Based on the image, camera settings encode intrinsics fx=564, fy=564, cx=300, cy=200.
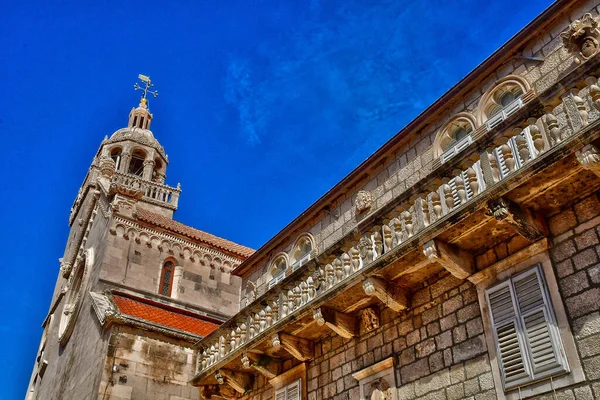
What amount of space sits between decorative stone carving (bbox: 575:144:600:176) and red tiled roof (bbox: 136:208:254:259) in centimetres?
1796

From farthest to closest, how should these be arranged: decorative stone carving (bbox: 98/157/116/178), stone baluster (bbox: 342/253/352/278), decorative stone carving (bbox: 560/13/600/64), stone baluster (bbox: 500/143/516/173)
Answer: decorative stone carving (bbox: 98/157/116/178) → stone baluster (bbox: 342/253/352/278) → decorative stone carving (bbox: 560/13/600/64) → stone baluster (bbox: 500/143/516/173)

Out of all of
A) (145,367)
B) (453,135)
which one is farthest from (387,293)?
(145,367)

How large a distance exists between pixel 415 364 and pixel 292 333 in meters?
2.95

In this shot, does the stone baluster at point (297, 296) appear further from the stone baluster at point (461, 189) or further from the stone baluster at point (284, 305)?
the stone baluster at point (461, 189)

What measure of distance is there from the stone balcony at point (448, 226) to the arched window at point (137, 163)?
2078cm

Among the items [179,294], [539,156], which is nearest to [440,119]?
[539,156]

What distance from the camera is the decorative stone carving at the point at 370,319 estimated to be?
978 cm

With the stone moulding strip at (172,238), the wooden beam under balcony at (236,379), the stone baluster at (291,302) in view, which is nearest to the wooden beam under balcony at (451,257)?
the stone baluster at (291,302)

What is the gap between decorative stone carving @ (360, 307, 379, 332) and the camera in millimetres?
9781

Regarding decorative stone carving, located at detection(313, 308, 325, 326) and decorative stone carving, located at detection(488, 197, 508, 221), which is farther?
decorative stone carving, located at detection(313, 308, 325, 326)

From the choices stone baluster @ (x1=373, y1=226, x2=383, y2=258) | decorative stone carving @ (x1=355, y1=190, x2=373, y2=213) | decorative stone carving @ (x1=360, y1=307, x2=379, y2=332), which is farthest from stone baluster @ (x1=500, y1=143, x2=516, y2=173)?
decorative stone carving @ (x1=355, y1=190, x2=373, y2=213)

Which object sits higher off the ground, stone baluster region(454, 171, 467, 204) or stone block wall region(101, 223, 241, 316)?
stone block wall region(101, 223, 241, 316)

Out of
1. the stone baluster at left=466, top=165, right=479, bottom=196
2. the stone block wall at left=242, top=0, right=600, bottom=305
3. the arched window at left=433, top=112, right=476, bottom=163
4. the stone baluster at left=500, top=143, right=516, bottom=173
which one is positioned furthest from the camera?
the arched window at left=433, top=112, right=476, bottom=163

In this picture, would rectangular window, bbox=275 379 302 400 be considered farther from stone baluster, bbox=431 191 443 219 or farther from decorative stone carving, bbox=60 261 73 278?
decorative stone carving, bbox=60 261 73 278
